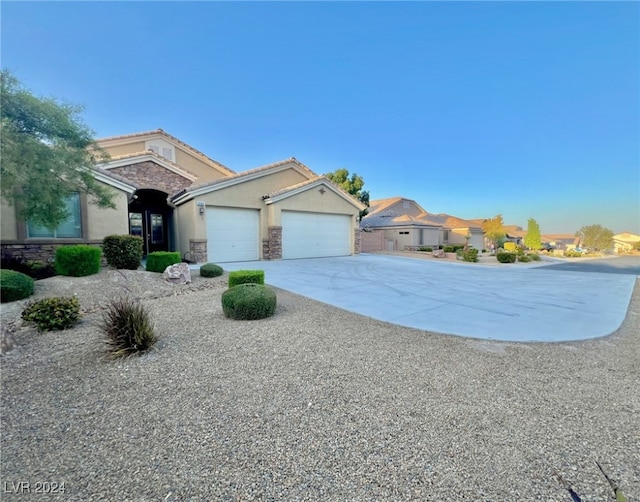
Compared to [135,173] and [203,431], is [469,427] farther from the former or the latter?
[135,173]

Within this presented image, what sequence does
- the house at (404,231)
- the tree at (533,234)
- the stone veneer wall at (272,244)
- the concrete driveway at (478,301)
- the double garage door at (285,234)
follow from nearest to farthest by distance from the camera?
the concrete driveway at (478,301) → the double garage door at (285,234) → the stone veneer wall at (272,244) → the house at (404,231) → the tree at (533,234)

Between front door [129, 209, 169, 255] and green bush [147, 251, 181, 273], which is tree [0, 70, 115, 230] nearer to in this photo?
green bush [147, 251, 181, 273]

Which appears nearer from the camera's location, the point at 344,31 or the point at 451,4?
the point at 451,4

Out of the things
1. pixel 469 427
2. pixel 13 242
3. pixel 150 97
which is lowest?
pixel 469 427

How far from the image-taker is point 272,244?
15219 mm

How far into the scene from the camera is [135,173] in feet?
48.7

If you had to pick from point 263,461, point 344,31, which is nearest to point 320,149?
point 344,31

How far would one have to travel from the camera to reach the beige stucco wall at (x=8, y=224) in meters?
9.52

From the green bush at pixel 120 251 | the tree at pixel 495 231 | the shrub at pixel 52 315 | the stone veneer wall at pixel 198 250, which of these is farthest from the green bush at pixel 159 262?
the tree at pixel 495 231

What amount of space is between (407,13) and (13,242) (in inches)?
641

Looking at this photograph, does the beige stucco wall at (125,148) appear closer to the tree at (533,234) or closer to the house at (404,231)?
the house at (404,231)

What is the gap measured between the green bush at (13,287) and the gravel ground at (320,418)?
296 centimetres

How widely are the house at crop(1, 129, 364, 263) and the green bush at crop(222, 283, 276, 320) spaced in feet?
28.2

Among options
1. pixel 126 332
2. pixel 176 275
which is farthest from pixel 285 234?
pixel 126 332
